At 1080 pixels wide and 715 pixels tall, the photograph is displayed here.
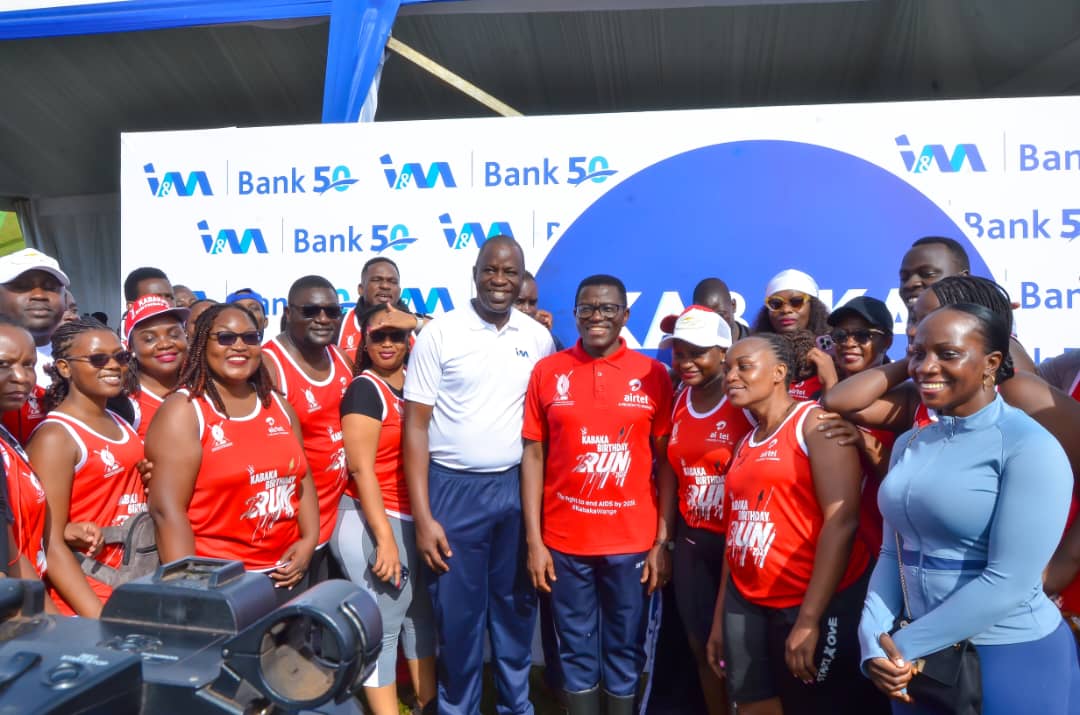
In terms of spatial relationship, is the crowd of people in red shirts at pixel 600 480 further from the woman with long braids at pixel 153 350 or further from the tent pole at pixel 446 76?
the tent pole at pixel 446 76

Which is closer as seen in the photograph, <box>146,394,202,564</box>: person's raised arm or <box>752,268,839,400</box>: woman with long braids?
<box>146,394,202,564</box>: person's raised arm

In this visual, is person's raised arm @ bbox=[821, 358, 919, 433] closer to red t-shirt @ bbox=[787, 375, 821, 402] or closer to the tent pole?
red t-shirt @ bbox=[787, 375, 821, 402]

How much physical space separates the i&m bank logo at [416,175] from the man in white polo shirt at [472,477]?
1.70 meters

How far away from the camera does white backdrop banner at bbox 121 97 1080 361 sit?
14.3 ft

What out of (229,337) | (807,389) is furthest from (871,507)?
(229,337)

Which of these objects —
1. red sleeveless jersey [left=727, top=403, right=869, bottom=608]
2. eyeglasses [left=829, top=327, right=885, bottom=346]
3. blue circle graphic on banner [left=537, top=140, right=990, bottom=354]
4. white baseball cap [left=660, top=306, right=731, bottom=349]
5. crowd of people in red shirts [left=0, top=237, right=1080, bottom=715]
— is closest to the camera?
crowd of people in red shirts [left=0, top=237, right=1080, bottom=715]

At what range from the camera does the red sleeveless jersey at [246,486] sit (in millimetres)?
2570

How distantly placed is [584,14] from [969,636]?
16.7 ft

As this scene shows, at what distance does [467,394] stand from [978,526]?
1.94m

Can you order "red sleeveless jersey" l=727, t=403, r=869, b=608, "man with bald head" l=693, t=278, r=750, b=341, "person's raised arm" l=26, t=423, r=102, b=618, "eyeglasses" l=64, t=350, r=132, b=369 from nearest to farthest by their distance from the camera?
"person's raised arm" l=26, t=423, r=102, b=618 → "red sleeveless jersey" l=727, t=403, r=869, b=608 → "eyeglasses" l=64, t=350, r=132, b=369 → "man with bald head" l=693, t=278, r=750, b=341

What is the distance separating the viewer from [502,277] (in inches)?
128

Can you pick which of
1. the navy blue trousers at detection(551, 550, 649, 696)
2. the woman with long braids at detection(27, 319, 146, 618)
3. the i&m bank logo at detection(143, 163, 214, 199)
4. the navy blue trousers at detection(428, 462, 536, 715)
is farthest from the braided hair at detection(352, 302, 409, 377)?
the i&m bank logo at detection(143, 163, 214, 199)

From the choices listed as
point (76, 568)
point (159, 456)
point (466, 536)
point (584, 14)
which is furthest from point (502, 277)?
point (584, 14)

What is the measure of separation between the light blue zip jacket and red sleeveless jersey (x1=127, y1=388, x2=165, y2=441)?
2.58 metres
